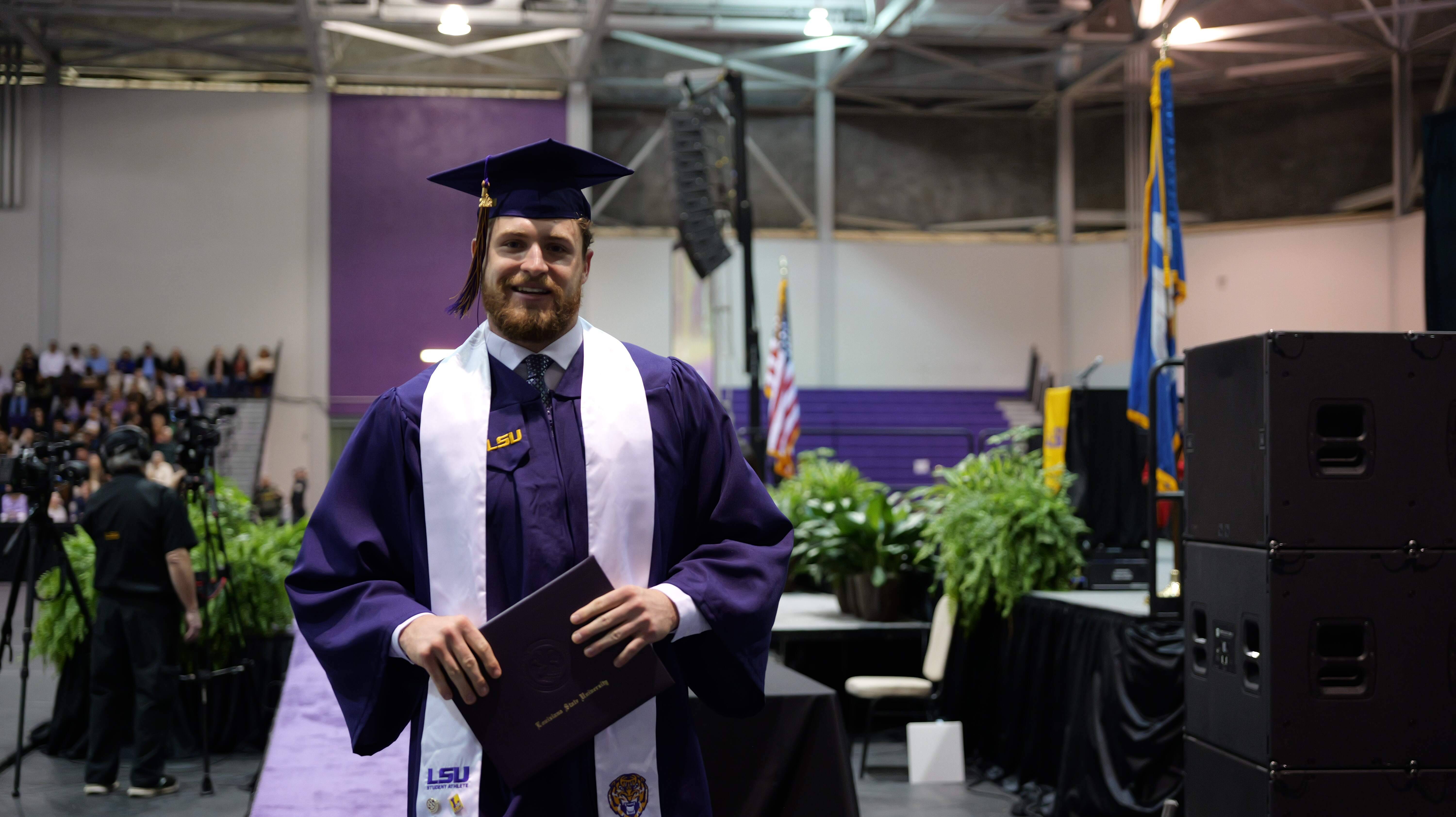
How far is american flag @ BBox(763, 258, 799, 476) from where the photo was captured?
37.4ft

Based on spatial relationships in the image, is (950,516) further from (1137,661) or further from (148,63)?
(148,63)

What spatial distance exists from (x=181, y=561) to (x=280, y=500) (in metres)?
10.1

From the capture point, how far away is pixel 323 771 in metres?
3.48

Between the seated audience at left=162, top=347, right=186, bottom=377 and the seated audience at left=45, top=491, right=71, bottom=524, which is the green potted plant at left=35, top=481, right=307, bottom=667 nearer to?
the seated audience at left=45, top=491, right=71, bottom=524

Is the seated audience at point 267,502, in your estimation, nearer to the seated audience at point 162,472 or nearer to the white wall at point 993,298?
the seated audience at point 162,472

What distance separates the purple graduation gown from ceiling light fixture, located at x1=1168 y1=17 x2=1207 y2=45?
14.3 m

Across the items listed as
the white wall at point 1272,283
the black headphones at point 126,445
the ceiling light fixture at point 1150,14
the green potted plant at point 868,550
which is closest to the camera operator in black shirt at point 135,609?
the black headphones at point 126,445

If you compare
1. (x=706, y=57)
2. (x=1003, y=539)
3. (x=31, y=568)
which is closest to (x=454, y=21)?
(x=706, y=57)

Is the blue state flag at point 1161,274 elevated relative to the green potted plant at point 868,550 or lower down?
elevated

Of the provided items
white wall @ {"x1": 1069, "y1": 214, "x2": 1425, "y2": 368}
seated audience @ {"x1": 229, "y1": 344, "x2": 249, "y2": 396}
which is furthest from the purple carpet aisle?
white wall @ {"x1": 1069, "y1": 214, "x2": 1425, "y2": 368}

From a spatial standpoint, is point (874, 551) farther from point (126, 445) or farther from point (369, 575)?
point (369, 575)

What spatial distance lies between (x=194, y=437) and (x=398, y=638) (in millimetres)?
4671

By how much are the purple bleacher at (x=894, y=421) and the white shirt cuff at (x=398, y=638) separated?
16.4m

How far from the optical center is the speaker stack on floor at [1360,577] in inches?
106
